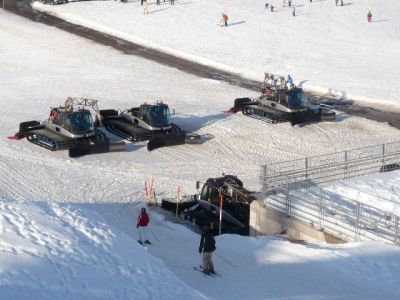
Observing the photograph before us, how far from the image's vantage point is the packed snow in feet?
49.5

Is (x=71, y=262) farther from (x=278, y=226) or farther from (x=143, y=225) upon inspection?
(x=278, y=226)

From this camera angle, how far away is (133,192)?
27.1 m

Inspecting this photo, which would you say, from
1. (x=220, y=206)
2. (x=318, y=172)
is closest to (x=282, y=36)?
(x=318, y=172)

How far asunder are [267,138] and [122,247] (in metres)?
18.4

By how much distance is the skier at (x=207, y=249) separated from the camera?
55.9 feet

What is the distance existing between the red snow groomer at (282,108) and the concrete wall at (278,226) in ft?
43.2

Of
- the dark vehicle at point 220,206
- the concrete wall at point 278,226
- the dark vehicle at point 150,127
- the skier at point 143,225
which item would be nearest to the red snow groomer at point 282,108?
the dark vehicle at point 150,127

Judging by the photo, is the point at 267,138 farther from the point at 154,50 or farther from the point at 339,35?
the point at 339,35

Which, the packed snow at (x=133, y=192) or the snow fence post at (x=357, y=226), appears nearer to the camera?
the packed snow at (x=133, y=192)

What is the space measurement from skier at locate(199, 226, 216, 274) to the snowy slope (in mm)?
25536

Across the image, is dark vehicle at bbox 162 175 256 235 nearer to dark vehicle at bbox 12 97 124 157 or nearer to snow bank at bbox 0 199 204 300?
dark vehicle at bbox 12 97 124 157

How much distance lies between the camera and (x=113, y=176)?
1130 inches

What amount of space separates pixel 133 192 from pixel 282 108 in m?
11.2

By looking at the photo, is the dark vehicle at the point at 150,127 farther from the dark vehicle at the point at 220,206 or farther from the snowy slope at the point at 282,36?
the snowy slope at the point at 282,36
